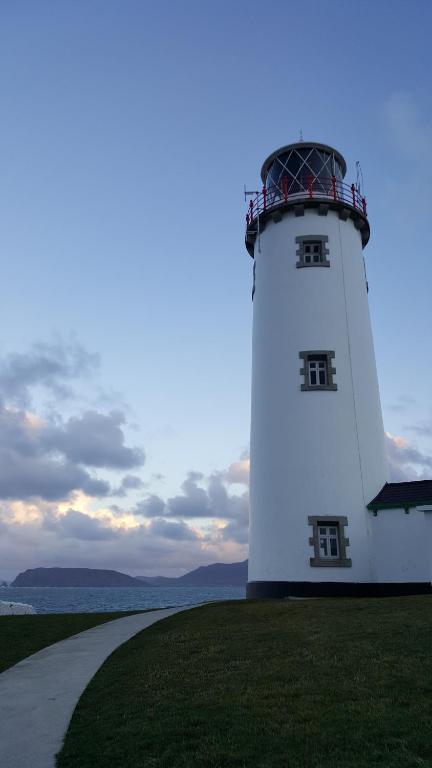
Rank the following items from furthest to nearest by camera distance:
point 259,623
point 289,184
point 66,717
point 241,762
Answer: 1. point 289,184
2. point 259,623
3. point 66,717
4. point 241,762

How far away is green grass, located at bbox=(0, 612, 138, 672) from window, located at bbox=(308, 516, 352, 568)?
7.57 meters

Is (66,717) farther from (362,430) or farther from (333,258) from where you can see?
(333,258)

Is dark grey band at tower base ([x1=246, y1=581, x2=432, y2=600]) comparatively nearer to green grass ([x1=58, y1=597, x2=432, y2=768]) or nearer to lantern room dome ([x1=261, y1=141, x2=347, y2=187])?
green grass ([x1=58, y1=597, x2=432, y2=768])

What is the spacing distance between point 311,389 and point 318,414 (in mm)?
1094

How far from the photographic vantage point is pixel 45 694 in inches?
360

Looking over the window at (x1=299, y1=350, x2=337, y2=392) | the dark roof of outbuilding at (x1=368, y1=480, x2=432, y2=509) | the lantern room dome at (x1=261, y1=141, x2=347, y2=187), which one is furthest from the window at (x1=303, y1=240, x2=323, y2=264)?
the dark roof of outbuilding at (x1=368, y1=480, x2=432, y2=509)

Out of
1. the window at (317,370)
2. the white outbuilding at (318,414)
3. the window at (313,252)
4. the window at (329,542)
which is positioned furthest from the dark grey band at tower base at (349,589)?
the window at (313,252)

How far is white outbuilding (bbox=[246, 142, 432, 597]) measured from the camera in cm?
2219

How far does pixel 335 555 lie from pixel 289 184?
17.3 metres

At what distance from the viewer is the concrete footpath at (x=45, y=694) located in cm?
679

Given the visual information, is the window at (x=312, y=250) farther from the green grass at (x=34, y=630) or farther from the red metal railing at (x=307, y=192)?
the green grass at (x=34, y=630)

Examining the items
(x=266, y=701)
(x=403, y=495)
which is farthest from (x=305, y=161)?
(x=266, y=701)

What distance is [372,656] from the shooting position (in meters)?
9.89

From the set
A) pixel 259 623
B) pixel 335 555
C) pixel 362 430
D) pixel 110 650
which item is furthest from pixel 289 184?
pixel 110 650
